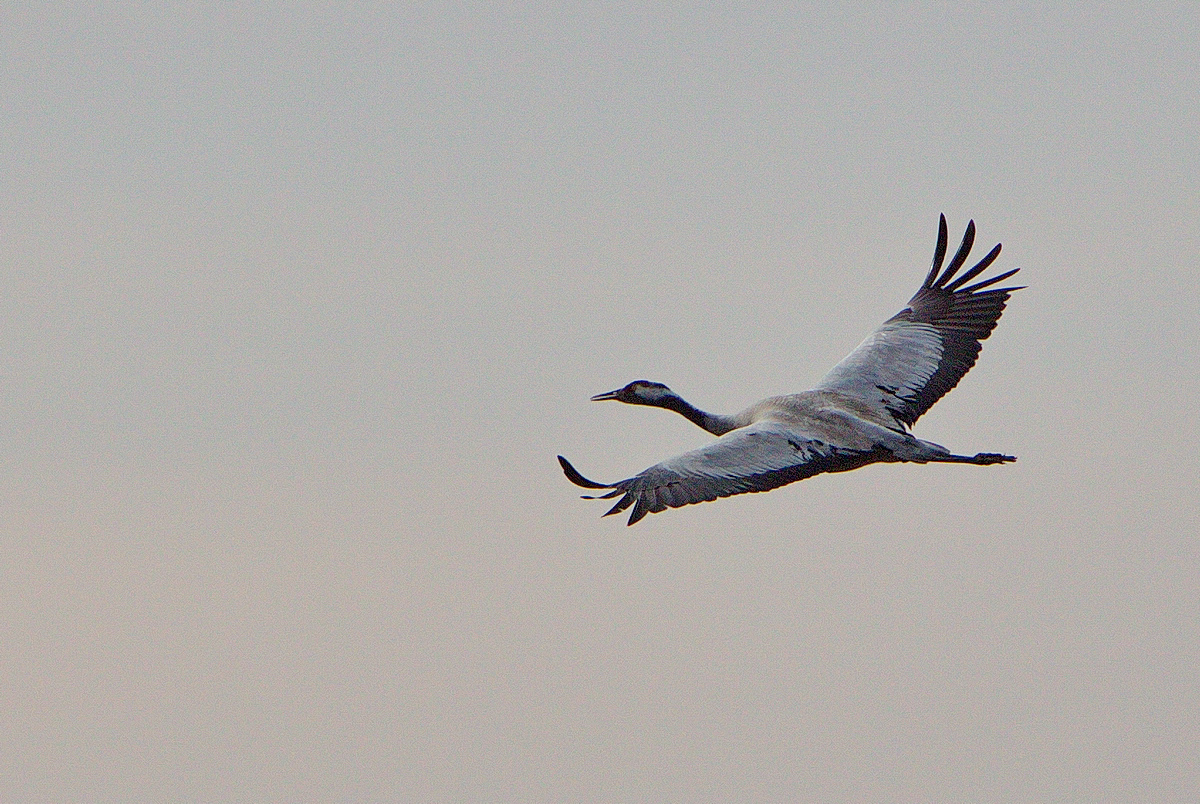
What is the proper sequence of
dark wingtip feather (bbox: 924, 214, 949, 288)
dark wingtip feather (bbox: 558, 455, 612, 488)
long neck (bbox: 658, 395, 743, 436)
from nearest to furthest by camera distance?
dark wingtip feather (bbox: 558, 455, 612, 488)
long neck (bbox: 658, 395, 743, 436)
dark wingtip feather (bbox: 924, 214, 949, 288)

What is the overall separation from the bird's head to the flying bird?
2 centimetres

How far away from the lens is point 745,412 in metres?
22.1

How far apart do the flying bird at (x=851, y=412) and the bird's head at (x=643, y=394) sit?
0.6 inches

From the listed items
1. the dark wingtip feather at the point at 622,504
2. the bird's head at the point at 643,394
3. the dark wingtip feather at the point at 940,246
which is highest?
the dark wingtip feather at the point at 940,246

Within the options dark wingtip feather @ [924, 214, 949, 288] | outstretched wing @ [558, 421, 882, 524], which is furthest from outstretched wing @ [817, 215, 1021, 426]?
outstretched wing @ [558, 421, 882, 524]

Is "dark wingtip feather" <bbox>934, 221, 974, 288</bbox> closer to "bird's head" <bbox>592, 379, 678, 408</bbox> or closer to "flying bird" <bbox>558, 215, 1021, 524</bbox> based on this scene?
"flying bird" <bbox>558, 215, 1021, 524</bbox>

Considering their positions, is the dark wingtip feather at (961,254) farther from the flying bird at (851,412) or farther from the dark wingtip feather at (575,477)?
the dark wingtip feather at (575,477)

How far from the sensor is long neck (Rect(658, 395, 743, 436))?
22.5 m

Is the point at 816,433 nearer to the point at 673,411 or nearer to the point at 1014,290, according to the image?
the point at 673,411

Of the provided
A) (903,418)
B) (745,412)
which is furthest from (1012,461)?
(745,412)

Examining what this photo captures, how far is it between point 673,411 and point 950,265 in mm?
5208

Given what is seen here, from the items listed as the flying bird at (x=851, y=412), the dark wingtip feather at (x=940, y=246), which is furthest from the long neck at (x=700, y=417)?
the dark wingtip feather at (x=940, y=246)

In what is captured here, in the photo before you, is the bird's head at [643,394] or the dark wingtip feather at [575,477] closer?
the dark wingtip feather at [575,477]

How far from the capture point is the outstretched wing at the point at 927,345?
22500mm
